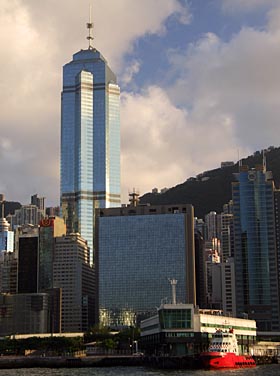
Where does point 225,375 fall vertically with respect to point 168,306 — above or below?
below

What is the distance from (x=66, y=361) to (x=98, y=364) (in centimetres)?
913

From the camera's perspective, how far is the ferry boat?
478ft

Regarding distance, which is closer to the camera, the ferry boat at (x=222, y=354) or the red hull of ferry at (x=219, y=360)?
the red hull of ferry at (x=219, y=360)

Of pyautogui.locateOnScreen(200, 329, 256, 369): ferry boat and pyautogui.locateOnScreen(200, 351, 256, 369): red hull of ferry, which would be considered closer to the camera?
pyautogui.locateOnScreen(200, 351, 256, 369): red hull of ferry

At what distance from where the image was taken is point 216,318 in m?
184

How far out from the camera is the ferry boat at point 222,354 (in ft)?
478

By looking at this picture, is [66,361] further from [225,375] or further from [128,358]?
[225,375]

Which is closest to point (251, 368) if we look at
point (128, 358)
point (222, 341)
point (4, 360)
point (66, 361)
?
point (222, 341)

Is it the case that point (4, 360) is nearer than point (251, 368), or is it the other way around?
point (251, 368)

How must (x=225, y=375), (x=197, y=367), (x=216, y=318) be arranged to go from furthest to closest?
(x=216, y=318) < (x=197, y=367) < (x=225, y=375)

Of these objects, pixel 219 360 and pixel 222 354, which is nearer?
pixel 219 360

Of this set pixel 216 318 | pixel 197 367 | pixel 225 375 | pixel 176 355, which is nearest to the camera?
pixel 225 375

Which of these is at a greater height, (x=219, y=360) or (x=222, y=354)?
(x=222, y=354)

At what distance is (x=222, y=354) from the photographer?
147m
